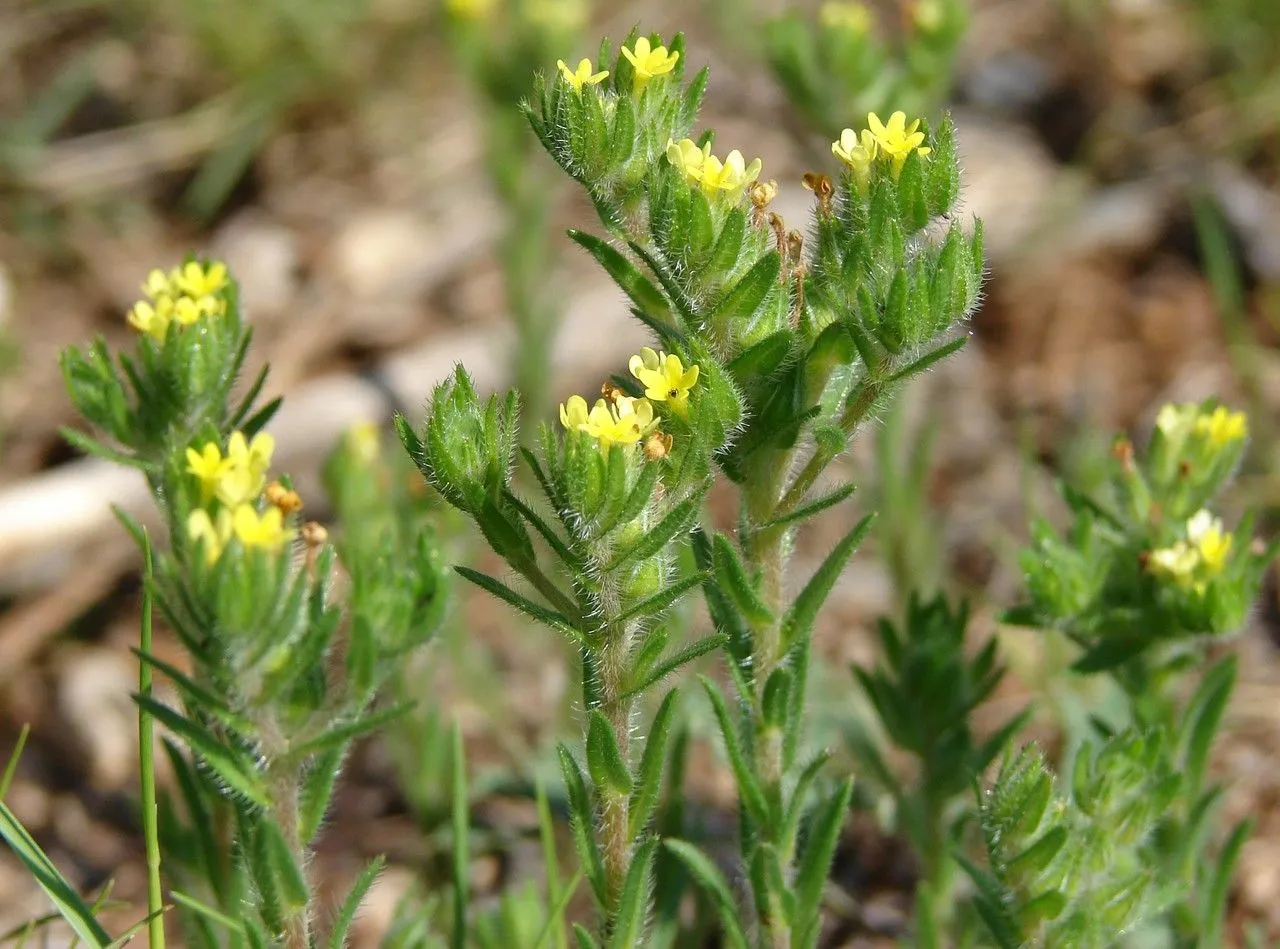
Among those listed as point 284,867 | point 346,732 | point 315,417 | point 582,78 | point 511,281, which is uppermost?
point 511,281

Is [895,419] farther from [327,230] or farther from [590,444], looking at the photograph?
[327,230]

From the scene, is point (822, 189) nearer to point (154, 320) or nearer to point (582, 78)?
point (582, 78)

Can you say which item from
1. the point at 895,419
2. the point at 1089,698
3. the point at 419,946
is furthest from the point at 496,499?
the point at 1089,698

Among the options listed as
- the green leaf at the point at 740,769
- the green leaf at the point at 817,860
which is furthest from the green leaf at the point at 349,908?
the green leaf at the point at 817,860

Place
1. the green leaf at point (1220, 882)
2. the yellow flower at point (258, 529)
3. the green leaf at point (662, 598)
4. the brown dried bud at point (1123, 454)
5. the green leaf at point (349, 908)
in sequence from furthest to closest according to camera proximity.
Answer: the brown dried bud at point (1123, 454)
the green leaf at point (1220, 882)
the green leaf at point (349, 908)
the green leaf at point (662, 598)
the yellow flower at point (258, 529)

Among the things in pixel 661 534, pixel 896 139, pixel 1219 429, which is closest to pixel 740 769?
pixel 661 534

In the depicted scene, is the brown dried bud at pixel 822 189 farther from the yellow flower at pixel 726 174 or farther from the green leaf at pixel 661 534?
the green leaf at pixel 661 534
